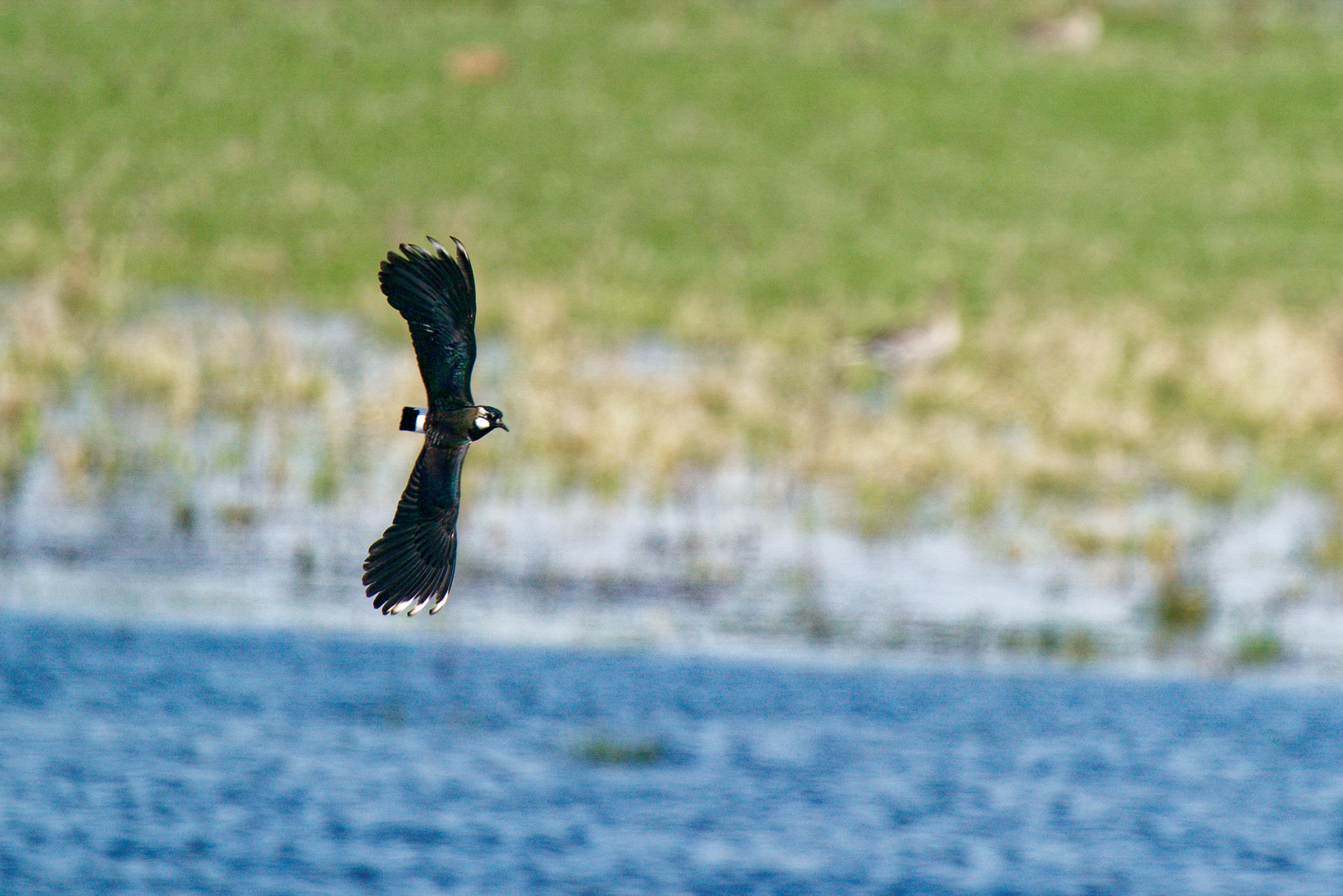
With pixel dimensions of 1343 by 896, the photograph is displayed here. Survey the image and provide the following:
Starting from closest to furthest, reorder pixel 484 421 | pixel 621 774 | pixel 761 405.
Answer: pixel 484 421 → pixel 621 774 → pixel 761 405

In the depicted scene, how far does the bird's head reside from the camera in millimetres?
5586

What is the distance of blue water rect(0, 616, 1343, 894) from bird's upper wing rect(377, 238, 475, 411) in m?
6.47

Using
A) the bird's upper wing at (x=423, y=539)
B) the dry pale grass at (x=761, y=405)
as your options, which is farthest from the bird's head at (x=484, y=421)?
the dry pale grass at (x=761, y=405)

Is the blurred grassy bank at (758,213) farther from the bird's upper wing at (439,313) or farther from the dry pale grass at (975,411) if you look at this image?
the bird's upper wing at (439,313)

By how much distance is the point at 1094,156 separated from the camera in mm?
43219

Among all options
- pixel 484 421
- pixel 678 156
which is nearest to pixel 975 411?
pixel 678 156

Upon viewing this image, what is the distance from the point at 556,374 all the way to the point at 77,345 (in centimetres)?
481

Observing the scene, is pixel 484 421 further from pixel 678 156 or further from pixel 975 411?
pixel 678 156

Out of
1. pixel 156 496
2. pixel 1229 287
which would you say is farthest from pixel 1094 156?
pixel 156 496

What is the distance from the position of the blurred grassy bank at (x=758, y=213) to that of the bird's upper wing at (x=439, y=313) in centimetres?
1344

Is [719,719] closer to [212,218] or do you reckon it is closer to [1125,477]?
[1125,477]

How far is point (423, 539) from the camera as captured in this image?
614 centimetres

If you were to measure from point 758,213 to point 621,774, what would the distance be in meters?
24.5

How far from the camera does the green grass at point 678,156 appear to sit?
33.4 meters
